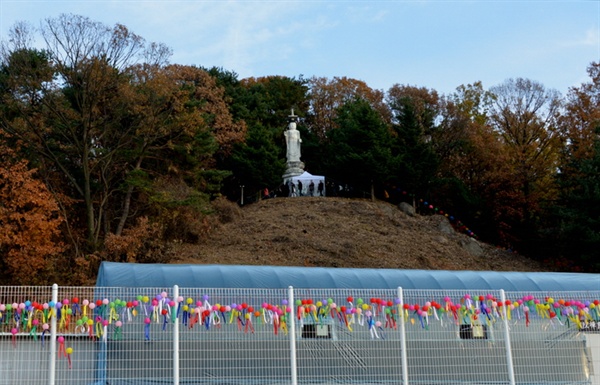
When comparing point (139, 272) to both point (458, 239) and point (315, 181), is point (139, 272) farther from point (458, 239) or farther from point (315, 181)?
point (315, 181)

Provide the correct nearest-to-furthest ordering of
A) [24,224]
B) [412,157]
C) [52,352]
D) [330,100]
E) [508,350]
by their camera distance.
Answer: [52,352] < [508,350] < [24,224] < [412,157] < [330,100]

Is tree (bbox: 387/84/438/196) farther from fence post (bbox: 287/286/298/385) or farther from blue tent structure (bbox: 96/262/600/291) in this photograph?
fence post (bbox: 287/286/298/385)

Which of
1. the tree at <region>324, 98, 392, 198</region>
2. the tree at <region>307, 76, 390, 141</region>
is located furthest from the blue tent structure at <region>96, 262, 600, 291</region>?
the tree at <region>307, 76, 390, 141</region>

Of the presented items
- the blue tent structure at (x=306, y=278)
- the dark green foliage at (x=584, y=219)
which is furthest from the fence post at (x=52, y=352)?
the dark green foliage at (x=584, y=219)

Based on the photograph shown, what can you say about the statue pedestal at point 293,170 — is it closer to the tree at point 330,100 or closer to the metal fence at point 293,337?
the tree at point 330,100

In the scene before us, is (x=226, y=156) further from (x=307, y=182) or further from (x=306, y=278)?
(x=306, y=278)

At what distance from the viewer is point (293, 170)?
1720 inches

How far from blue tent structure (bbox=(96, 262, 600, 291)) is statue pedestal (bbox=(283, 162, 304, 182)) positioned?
91.1 ft

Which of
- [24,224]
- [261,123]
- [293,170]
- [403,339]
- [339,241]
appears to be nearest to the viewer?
[403,339]

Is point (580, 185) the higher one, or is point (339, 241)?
point (580, 185)

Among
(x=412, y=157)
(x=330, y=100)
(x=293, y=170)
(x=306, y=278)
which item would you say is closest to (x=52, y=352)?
(x=306, y=278)

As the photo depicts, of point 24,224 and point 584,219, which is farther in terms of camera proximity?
point 584,219

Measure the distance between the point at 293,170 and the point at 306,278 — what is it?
2957 centimetres

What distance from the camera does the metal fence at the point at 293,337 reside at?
10.0 m
